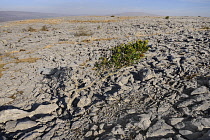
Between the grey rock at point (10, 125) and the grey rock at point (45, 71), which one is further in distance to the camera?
the grey rock at point (45, 71)

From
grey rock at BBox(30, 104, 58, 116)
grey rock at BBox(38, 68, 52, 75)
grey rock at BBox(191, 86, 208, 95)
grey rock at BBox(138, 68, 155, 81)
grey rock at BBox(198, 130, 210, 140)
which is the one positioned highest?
grey rock at BBox(138, 68, 155, 81)

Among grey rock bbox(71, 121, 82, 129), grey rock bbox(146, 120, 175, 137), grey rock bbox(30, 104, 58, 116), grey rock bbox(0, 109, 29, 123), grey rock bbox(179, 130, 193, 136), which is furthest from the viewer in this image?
grey rock bbox(30, 104, 58, 116)

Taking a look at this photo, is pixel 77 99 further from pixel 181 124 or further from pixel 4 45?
pixel 4 45

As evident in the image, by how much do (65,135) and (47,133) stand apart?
0.44 m

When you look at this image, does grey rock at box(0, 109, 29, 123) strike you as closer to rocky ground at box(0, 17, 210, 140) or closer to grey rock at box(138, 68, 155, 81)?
rocky ground at box(0, 17, 210, 140)

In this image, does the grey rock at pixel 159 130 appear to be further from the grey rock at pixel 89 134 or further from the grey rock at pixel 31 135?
the grey rock at pixel 31 135

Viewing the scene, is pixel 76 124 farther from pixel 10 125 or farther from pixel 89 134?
pixel 10 125

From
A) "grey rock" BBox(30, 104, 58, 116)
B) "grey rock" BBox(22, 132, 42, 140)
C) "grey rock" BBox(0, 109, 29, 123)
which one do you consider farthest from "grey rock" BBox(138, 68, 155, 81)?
"grey rock" BBox(0, 109, 29, 123)

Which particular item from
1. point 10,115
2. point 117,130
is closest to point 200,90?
point 117,130

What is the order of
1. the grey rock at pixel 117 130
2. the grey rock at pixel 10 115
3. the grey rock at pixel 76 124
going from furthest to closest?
the grey rock at pixel 10 115, the grey rock at pixel 76 124, the grey rock at pixel 117 130

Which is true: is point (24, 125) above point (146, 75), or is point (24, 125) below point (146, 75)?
below

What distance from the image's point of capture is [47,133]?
11.5 feet

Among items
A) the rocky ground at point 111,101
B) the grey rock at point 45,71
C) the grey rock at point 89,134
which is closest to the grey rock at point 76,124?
the rocky ground at point 111,101

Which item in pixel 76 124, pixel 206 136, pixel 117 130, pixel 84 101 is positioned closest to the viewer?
pixel 206 136
